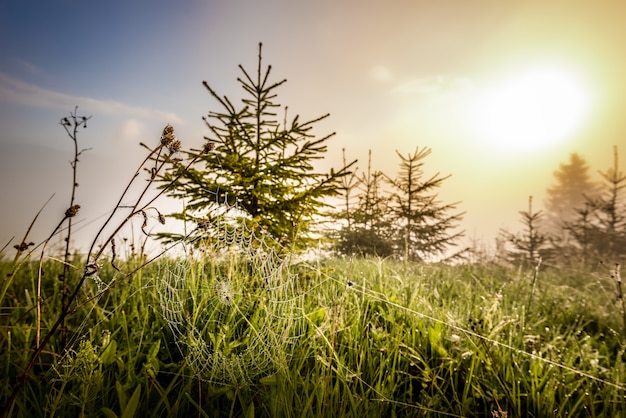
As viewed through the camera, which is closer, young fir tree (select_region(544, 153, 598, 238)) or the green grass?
the green grass

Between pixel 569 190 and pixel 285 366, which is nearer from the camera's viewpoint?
pixel 285 366

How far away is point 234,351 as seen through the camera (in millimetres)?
2416

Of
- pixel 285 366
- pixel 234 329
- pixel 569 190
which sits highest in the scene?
pixel 569 190

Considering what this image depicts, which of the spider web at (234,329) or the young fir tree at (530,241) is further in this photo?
the young fir tree at (530,241)

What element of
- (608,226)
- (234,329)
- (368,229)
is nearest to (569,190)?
(608,226)

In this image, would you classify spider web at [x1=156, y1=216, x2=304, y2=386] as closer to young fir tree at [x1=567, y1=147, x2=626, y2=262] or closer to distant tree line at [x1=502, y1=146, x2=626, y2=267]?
distant tree line at [x1=502, y1=146, x2=626, y2=267]

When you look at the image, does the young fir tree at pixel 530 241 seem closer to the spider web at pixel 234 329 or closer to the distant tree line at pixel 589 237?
the distant tree line at pixel 589 237

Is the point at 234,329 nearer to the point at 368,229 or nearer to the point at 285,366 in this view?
the point at 285,366

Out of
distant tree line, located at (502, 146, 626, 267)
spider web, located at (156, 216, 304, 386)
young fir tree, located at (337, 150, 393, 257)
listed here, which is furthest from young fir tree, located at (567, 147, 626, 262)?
spider web, located at (156, 216, 304, 386)

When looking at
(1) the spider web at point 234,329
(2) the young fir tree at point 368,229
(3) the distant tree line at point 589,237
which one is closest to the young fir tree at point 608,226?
(3) the distant tree line at point 589,237

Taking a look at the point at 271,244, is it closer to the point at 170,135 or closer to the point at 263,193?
the point at 263,193

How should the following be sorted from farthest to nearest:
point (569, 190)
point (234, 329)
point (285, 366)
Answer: point (569, 190) < point (234, 329) < point (285, 366)

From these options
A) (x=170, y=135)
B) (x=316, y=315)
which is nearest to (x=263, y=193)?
(x=316, y=315)

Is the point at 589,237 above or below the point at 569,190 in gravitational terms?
below
